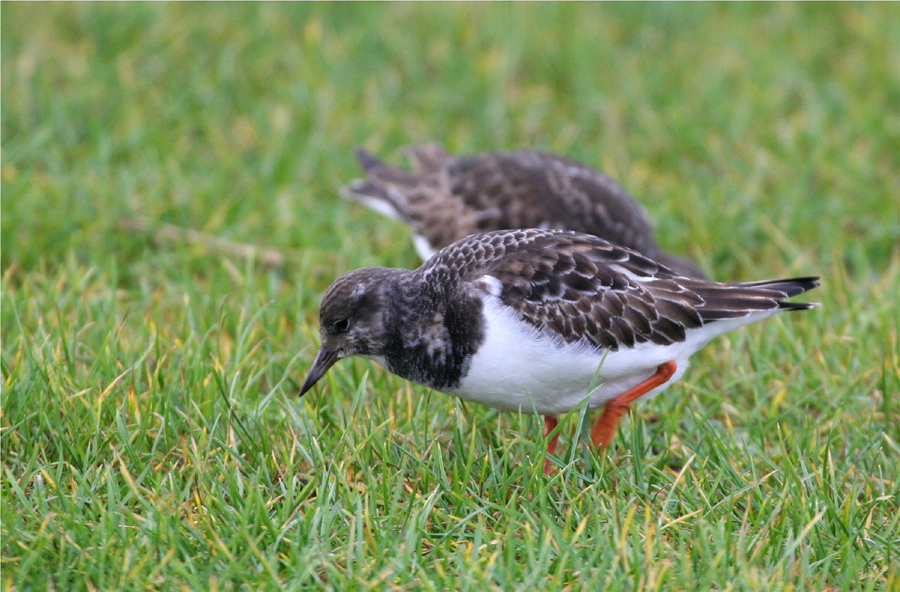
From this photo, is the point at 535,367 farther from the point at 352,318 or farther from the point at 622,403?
the point at 352,318

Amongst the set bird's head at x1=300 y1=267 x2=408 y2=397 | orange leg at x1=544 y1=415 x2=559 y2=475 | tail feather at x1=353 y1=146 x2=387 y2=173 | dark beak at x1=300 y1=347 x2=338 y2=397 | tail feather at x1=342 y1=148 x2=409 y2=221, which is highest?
tail feather at x1=353 y1=146 x2=387 y2=173

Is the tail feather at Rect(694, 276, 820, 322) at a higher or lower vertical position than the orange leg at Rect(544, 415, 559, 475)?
higher

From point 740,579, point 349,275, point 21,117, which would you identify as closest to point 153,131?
point 21,117

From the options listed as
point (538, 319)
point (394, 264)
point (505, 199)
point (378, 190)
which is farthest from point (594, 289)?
point (378, 190)

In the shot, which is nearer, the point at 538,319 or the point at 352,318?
the point at 538,319

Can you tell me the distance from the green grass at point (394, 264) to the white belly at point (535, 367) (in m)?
0.25

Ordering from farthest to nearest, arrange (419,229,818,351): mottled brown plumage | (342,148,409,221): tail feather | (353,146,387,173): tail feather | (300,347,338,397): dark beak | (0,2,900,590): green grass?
1. (353,146,387,173): tail feather
2. (342,148,409,221): tail feather
3. (300,347,338,397): dark beak
4. (419,229,818,351): mottled brown plumage
5. (0,2,900,590): green grass

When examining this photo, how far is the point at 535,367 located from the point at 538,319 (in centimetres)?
22

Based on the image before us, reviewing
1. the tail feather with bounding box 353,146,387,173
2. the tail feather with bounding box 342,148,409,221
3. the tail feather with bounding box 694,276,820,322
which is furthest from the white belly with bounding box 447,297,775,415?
the tail feather with bounding box 353,146,387,173

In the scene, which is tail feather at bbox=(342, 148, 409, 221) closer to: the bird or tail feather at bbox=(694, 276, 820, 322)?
the bird

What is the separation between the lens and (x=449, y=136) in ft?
29.3

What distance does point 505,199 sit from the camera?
270 inches

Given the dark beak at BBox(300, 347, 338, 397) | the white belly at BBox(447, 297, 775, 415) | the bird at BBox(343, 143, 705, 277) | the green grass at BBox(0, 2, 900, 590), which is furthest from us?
the bird at BBox(343, 143, 705, 277)

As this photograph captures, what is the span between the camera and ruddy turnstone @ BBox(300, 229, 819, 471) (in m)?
4.62
